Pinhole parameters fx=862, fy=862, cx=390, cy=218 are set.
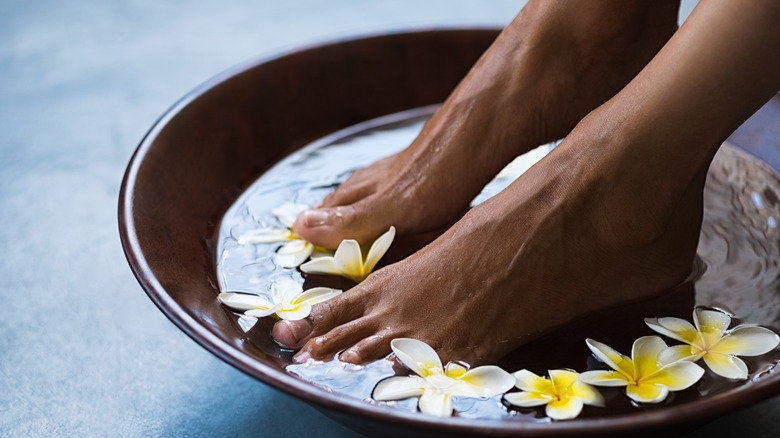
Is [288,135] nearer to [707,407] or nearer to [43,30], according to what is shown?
[707,407]

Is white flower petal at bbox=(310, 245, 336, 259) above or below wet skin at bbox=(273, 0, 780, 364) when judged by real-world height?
below

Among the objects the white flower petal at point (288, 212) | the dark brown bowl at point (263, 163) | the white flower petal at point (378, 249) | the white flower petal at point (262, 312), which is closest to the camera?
the dark brown bowl at point (263, 163)

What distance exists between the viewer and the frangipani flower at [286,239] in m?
1.03

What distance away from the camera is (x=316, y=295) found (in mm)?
952

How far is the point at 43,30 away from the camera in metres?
2.04

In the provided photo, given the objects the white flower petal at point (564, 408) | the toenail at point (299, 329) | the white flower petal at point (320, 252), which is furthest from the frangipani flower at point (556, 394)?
the white flower petal at point (320, 252)

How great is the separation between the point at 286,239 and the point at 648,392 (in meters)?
0.47

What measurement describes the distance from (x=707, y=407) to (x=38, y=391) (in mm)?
756

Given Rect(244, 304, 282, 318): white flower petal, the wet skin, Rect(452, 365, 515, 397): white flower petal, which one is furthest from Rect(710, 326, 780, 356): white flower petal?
Rect(244, 304, 282, 318): white flower petal

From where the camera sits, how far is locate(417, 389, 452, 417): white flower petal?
2.54 feet

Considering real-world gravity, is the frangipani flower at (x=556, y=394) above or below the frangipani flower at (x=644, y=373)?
below

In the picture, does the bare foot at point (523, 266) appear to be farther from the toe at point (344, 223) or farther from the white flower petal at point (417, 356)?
the toe at point (344, 223)

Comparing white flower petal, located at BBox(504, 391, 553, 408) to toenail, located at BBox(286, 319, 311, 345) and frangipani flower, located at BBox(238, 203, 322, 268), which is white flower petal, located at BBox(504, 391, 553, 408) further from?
frangipani flower, located at BBox(238, 203, 322, 268)

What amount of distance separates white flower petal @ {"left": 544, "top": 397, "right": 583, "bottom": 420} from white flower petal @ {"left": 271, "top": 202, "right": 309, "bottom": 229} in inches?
17.4
